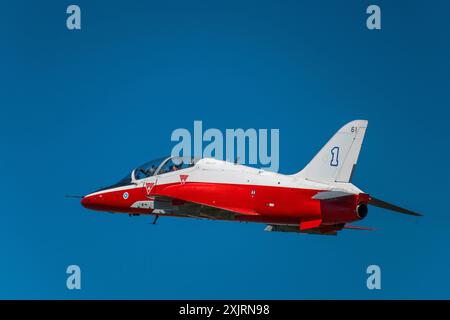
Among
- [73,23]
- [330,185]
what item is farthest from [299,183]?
[73,23]

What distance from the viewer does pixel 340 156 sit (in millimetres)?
43156

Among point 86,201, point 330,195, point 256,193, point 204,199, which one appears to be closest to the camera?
point 330,195

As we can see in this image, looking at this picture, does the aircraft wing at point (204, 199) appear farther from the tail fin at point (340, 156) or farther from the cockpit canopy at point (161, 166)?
the tail fin at point (340, 156)

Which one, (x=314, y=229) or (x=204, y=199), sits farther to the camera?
(x=314, y=229)

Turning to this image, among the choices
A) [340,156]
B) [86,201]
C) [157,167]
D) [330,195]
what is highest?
[340,156]

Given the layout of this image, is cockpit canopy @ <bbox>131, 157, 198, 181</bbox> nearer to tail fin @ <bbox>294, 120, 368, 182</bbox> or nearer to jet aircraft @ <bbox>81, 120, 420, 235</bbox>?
jet aircraft @ <bbox>81, 120, 420, 235</bbox>

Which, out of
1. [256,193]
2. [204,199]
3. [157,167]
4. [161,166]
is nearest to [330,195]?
[256,193]

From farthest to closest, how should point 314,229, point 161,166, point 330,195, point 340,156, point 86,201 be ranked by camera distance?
point 86,201
point 161,166
point 314,229
point 340,156
point 330,195

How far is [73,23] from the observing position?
54719mm

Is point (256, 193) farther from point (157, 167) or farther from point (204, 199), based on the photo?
point (157, 167)

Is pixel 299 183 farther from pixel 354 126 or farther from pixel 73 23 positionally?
pixel 73 23

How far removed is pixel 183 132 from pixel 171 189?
746 centimetres

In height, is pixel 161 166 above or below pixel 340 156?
below

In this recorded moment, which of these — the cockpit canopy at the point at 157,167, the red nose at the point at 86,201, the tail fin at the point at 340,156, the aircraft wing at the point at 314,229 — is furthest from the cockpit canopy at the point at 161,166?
the tail fin at the point at 340,156
